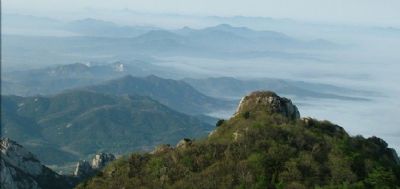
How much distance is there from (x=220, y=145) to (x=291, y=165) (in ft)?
34.7

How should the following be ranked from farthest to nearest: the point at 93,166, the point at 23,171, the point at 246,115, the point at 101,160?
the point at 93,166 → the point at 101,160 → the point at 23,171 → the point at 246,115

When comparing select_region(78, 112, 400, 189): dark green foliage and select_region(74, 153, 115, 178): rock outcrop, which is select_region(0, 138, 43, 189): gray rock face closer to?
select_region(74, 153, 115, 178): rock outcrop

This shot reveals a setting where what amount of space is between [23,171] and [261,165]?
294 feet

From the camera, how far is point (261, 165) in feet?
220

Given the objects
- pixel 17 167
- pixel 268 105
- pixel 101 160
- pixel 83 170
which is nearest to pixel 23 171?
pixel 17 167

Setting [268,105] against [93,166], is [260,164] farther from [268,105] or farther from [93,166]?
[93,166]

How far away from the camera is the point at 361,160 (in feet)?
240

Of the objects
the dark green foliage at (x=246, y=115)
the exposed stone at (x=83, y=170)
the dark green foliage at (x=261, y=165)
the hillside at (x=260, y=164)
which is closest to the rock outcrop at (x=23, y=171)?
the exposed stone at (x=83, y=170)

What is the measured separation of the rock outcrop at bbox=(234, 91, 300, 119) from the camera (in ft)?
316

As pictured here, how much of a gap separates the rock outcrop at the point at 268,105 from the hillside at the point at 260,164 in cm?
1049

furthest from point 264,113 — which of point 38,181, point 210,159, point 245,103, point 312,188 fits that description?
point 38,181

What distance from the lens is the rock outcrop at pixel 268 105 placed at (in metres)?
96.3

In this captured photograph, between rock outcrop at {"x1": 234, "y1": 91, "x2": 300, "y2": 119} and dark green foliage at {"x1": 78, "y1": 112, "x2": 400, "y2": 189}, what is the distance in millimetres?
13425

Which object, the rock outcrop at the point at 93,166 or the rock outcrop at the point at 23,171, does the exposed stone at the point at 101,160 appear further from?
the rock outcrop at the point at 23,171
